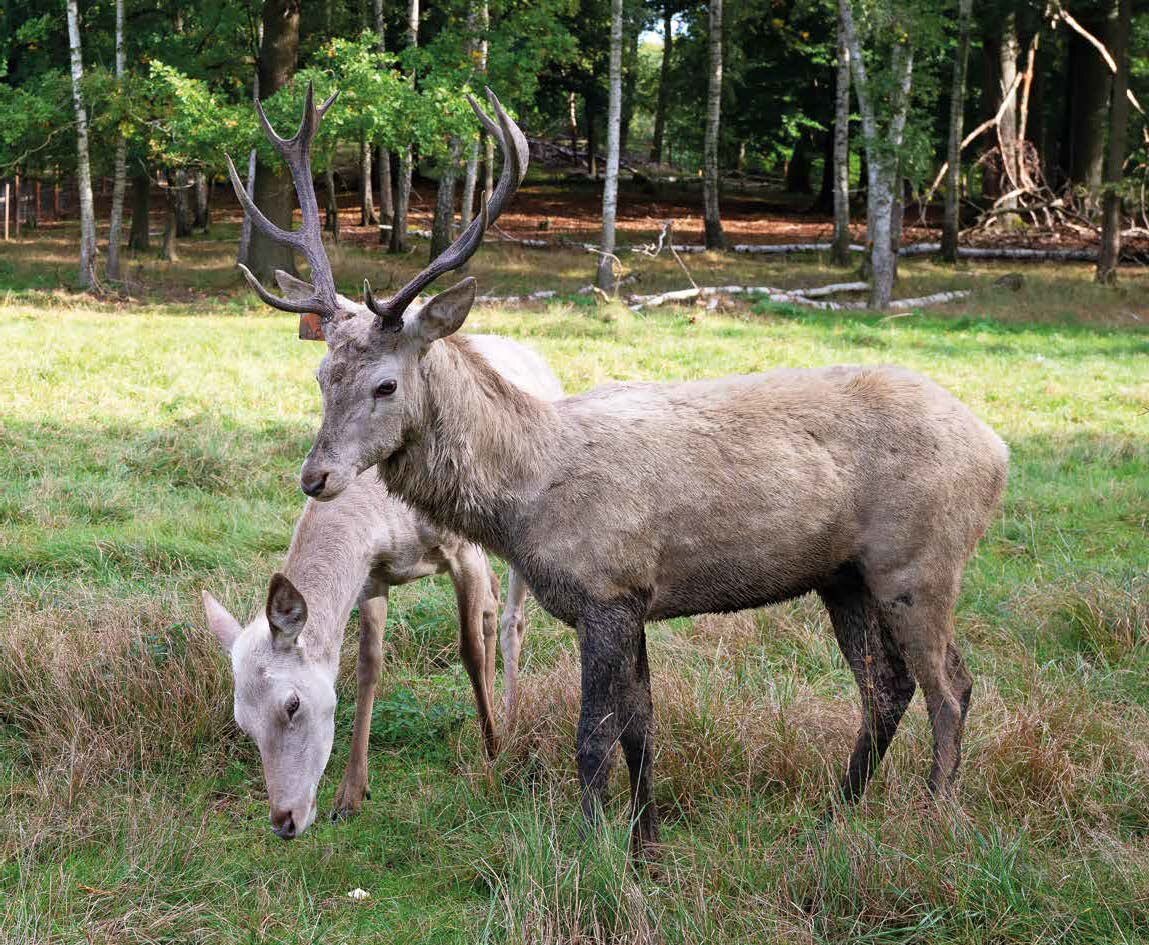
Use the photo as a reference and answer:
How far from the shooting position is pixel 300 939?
3.79 m

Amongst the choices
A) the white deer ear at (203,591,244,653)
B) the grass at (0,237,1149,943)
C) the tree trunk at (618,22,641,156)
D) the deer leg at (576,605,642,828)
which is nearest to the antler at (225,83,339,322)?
the white deer ear at (203,591,244,653)

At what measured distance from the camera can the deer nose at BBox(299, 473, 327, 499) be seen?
374 centimetres

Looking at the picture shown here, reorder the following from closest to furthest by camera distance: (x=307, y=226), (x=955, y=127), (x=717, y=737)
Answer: (x=307, y=226) → (x=717, y=737) → (x=955, y=127)

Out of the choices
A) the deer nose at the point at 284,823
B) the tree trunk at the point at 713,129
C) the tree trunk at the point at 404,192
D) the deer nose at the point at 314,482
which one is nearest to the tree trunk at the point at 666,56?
→ the tree trunk at the point at 713,129

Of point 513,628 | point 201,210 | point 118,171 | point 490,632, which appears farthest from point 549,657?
point 201,210

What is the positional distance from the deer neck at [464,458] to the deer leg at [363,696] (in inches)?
49.2

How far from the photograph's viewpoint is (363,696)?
523 centimetres

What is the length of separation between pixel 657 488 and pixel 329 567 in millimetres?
1335

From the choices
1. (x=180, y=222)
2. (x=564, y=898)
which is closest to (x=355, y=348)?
(x=564, y=898)

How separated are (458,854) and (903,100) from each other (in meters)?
17.0

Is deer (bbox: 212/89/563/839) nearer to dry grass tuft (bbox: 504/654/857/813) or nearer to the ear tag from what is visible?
the ear tag

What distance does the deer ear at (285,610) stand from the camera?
3996 mm

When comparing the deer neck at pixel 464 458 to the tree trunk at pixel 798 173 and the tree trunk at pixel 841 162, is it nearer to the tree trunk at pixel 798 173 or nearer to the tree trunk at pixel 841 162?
the tree trunk at pixel 841 162

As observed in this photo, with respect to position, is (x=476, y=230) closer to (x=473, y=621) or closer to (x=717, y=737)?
(x=473, y=621)
